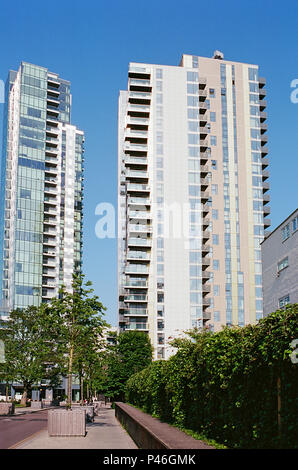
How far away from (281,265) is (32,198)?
295ft

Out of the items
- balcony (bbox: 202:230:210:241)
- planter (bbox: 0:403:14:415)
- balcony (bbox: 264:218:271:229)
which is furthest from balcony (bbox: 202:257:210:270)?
planter (bbox: 0:403:14:415)

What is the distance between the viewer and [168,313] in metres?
97.6

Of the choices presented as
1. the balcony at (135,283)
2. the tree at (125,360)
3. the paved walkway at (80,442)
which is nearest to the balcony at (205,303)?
the balcony at (135,283)

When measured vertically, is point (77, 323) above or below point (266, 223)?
below

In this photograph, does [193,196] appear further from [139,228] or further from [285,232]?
[285,232]

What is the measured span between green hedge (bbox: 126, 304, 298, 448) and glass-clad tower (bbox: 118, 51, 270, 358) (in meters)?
78.8

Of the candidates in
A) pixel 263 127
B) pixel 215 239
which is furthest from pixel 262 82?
pixel 215 239

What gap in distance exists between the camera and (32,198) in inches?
5138

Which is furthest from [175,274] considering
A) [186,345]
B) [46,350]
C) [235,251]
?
[186,345]

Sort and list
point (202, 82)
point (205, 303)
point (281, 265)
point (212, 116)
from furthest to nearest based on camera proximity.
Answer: point (212, 116) → point (202, 82) → point (205, 303) → point (281, 265)

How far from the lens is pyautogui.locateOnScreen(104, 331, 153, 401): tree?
75.0 meters

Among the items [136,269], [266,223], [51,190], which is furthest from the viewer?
[51,190]

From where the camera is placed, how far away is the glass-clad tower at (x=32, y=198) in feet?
416
